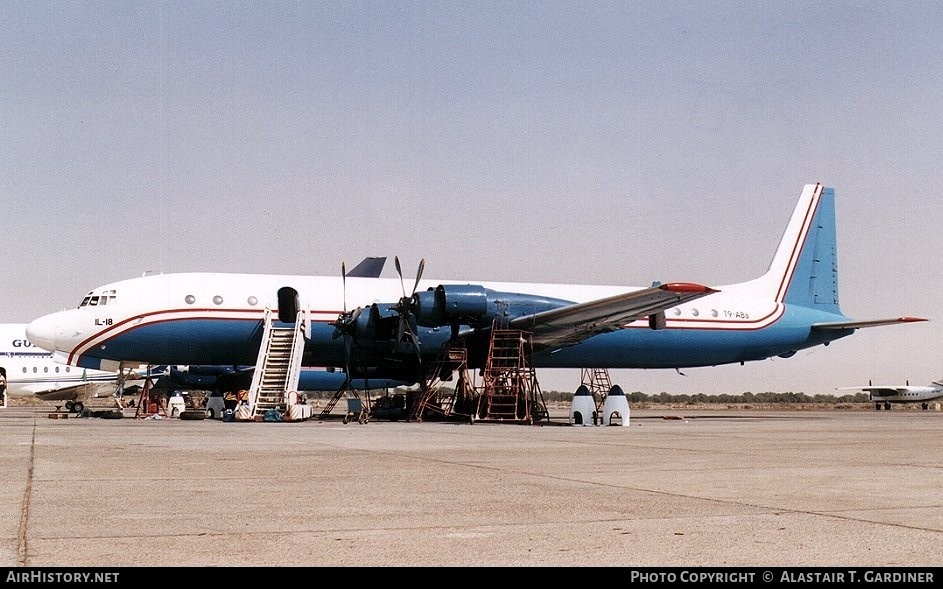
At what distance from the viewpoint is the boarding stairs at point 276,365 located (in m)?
27.8

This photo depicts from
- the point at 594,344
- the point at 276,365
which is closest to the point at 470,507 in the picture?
the point at 276,365

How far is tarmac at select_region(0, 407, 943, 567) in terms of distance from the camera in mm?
5312

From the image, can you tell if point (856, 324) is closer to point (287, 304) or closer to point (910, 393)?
point (287, 304)

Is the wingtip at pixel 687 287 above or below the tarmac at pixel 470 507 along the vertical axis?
above

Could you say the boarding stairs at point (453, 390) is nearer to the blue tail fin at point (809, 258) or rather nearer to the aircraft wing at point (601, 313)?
the aircraft wing at point (601, 313)

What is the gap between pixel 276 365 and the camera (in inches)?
1136

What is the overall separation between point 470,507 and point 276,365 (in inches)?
878

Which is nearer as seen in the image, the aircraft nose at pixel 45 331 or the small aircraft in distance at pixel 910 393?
the aircraft nose at pixel 45 331

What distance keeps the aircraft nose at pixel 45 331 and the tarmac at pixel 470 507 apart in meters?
16.4

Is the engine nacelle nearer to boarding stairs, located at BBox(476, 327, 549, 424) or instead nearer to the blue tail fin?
boarding stairs, located at BBox(476, 327, 549, 424)

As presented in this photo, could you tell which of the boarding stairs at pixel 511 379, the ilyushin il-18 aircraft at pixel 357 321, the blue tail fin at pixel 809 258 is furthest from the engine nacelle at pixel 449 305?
the blue tail fin at pixel 809 258

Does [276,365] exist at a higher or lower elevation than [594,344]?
lower

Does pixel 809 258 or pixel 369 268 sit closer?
pixel 809 258
